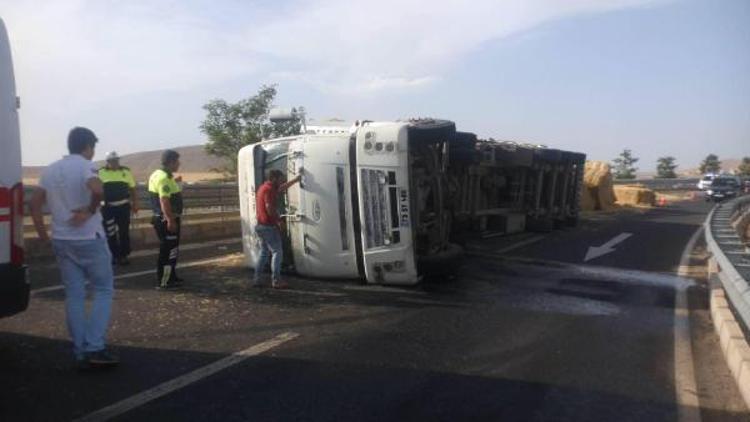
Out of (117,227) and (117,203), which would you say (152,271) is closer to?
(117,227)

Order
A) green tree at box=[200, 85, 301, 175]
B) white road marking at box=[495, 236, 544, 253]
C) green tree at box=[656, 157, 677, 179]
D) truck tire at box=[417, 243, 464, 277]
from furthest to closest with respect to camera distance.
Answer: green tree at box=[656, 157, 677, 179]
green tree at box=[200, 85, 301, 175]
white road marking at box=[495, 236, 544, 253]
truck tire at box=[417, 243, 464, 277]

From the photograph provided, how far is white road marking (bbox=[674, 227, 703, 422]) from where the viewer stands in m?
4.35

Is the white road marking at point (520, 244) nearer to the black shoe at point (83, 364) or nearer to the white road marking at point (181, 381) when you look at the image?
the white road marking at point (181, 381)

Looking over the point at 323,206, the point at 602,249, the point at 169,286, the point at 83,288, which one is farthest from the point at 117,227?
the point at 602,249

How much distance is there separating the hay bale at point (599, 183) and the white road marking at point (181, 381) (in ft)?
72.8

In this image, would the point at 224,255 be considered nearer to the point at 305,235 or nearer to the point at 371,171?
the point at 305,235

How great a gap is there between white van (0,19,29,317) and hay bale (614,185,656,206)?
29.6 metres

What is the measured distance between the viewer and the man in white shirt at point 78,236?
4840 millimetres

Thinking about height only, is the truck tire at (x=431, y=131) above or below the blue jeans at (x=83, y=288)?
above

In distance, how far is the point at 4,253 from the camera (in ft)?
15.1

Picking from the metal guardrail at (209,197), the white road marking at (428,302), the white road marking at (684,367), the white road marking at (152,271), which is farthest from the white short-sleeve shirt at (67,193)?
the metal guardrail at (209,197)

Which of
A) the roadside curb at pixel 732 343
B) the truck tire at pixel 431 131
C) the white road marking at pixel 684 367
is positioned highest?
the truck tire at pixel 431 131

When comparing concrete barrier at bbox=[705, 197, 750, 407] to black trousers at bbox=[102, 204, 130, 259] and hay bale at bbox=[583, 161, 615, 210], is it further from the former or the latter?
hay bale at bbox=[583, 161, 615, 210]

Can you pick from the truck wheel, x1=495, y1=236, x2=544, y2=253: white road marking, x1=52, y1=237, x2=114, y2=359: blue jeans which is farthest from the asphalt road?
the truck wheel
